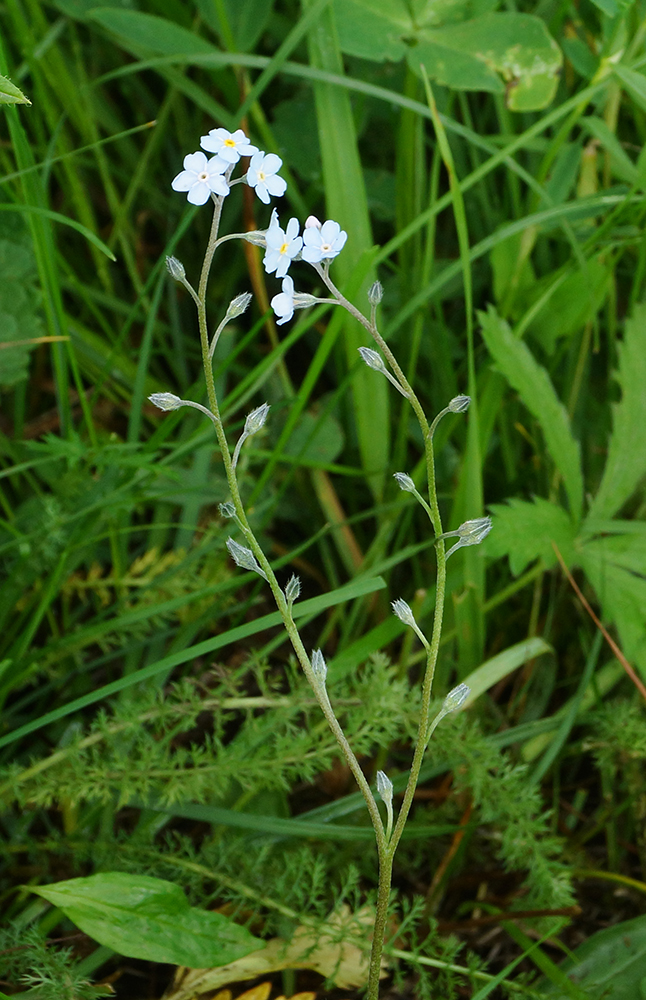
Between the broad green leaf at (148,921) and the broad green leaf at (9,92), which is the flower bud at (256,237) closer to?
the broad green leaf at (9,92)

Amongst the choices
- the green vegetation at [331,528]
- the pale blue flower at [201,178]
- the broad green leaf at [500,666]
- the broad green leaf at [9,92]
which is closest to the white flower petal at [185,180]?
the pale blue flower at [201,178]

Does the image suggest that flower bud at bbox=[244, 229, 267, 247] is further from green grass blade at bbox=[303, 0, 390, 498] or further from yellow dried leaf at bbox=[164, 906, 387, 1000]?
yellow dried leaf at bbox=[164, 906, 387, 1000]

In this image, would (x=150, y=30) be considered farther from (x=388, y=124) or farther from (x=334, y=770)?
(x=334, y=770)

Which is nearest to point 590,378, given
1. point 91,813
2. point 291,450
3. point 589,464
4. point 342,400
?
point 589,464

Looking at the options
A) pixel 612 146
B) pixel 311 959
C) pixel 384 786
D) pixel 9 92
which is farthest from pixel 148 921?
pixel 612 146

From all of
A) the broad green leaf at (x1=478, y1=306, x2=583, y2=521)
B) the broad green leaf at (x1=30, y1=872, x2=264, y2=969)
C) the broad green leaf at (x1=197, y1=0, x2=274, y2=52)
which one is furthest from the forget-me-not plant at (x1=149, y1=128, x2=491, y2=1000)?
the broad green leaf at (x1=197, y1=0, x2=274, y2=52)

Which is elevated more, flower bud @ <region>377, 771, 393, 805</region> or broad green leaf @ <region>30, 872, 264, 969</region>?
flower bud @ <region>377, 771, 393, 805</region>
